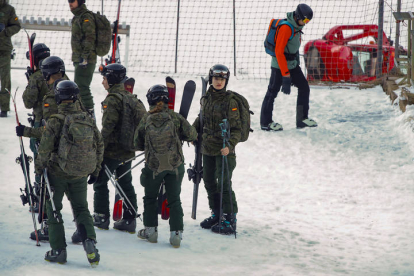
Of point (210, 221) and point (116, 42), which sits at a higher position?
point (116, 42)

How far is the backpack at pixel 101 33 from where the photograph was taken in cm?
827

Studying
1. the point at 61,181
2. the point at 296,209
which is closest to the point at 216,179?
the point at 296,209

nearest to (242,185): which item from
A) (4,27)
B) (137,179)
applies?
(137,179)

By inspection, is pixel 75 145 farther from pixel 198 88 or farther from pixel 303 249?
pixel 198 88

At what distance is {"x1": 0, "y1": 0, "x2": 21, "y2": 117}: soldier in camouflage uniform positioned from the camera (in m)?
9.12

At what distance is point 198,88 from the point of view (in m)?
11.6

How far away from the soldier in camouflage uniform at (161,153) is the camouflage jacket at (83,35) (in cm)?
304

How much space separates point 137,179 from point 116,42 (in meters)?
3.10

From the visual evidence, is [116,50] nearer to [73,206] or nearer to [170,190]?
[170,190]

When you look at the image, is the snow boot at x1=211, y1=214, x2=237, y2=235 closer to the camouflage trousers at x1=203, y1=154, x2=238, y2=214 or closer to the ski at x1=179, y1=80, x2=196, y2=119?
the camouflage trousers at x1=203, y1=154, x2=238, y2=214

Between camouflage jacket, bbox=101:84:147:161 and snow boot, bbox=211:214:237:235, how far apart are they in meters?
1.20

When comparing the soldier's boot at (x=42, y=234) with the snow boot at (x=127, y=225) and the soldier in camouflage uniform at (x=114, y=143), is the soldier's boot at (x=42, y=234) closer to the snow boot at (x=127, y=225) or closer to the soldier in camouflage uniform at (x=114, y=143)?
the soldier in camouflage uniform at (x=114, y=143)

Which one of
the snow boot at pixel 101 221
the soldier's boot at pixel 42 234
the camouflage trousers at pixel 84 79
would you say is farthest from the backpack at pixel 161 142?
the camouflage trousers at pixel 84 79

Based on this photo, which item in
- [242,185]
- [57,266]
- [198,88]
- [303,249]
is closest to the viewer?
[57,266]
